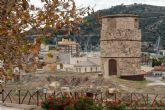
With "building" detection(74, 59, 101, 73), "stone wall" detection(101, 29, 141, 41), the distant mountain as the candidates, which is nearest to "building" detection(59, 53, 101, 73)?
"building" detection(74, 59, 101, 73)

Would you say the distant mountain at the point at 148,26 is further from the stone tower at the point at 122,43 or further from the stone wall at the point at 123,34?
the stone wall at the point at 123,34

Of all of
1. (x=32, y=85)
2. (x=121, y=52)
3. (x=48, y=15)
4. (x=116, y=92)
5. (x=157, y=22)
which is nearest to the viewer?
(x=48, y=15)

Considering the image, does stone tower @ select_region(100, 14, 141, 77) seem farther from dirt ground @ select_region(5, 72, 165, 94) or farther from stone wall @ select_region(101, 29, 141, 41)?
dirt ground @ select_region(5, 72, 165, 94)

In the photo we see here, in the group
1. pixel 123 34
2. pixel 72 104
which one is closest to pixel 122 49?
pixel 123 34

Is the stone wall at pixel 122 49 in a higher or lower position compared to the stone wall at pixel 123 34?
lower

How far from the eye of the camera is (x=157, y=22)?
122188mm

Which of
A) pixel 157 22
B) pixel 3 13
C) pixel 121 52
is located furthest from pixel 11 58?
pixel 157 22

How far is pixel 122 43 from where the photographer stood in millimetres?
28562

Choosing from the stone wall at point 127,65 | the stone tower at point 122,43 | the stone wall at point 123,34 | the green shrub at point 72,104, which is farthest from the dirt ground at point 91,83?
the green shrub at point 72,104

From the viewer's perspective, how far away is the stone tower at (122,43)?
28422 mm

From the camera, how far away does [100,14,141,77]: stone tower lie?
28.4m

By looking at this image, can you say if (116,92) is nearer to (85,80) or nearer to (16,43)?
(85,80)

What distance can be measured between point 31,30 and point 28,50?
0.80ft

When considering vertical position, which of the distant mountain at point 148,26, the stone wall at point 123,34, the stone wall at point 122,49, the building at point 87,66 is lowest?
the building at point 87,66
